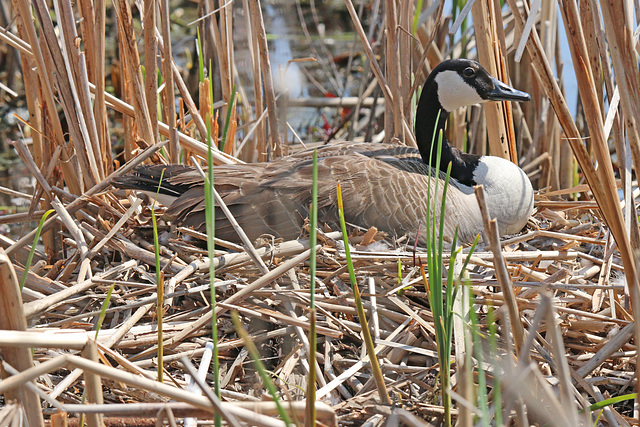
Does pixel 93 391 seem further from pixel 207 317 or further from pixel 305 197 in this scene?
pixel 305 197

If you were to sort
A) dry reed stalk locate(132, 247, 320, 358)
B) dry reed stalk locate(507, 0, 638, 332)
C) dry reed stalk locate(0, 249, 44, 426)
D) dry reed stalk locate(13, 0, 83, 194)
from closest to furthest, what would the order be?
dry reed stalk locate(0, 249, 44, 426)
dry reed stalk locate(507, 0, 638, 332)
dry reed stalk locate(132, 247, 320, 358)
dry reed stalk locate(13, 0, 83, 194)

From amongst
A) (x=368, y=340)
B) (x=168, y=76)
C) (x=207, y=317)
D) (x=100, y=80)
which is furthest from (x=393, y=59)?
(x=368, y=340)

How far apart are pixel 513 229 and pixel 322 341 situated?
50.4 inches

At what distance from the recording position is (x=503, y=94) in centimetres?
304

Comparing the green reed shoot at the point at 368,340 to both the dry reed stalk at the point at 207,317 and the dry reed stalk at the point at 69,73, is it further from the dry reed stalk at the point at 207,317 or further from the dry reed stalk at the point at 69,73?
the dry reed stalk at the point at 69,73

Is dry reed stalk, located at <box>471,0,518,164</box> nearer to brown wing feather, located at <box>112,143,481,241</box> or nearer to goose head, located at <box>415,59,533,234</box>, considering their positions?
goose head, located at <box>415,59,533,234</box>

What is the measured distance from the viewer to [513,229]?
10.1ft

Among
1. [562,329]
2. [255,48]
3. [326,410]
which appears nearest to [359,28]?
[255,48]

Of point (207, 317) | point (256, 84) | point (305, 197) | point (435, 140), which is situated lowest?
point (207, 317)

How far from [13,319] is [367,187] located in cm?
182

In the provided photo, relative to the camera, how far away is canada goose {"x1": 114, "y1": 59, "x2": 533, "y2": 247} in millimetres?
2818

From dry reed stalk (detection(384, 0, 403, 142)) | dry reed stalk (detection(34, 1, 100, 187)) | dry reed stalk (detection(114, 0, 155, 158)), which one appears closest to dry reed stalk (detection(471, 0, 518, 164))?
dry reed stalk (detection(384, 0, 403, 142))

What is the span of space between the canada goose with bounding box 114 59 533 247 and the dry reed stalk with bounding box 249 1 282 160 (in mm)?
192

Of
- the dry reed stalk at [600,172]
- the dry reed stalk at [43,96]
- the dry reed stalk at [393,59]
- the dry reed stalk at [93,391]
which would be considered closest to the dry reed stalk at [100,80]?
the dry reed stalk at [43,96]
